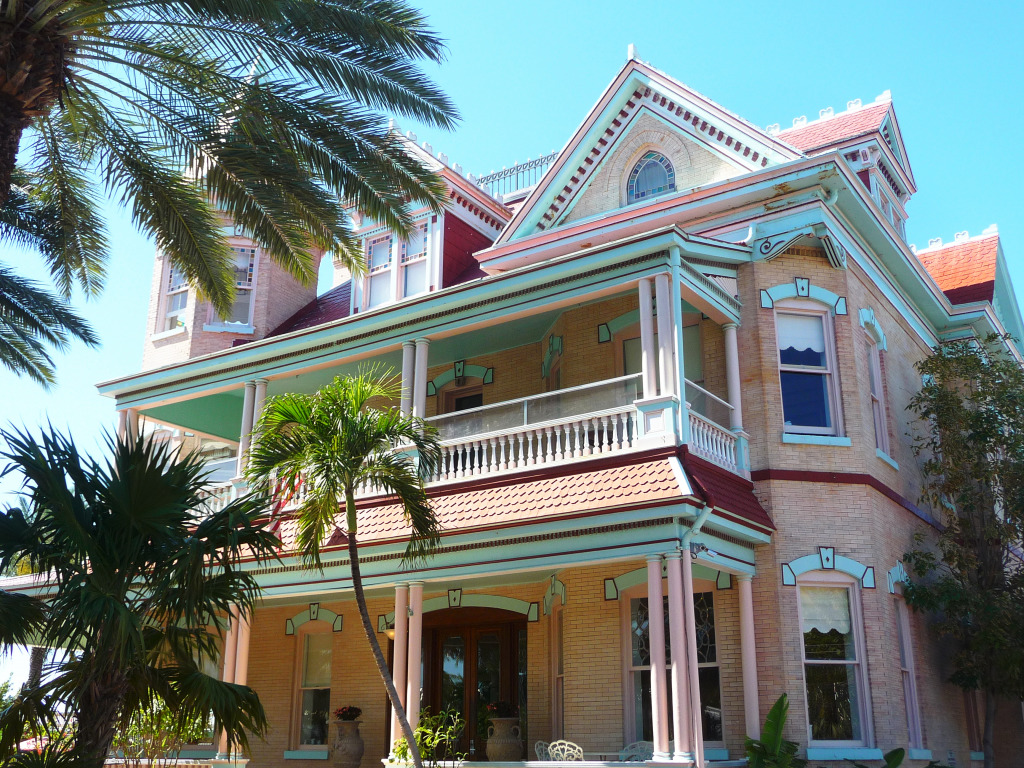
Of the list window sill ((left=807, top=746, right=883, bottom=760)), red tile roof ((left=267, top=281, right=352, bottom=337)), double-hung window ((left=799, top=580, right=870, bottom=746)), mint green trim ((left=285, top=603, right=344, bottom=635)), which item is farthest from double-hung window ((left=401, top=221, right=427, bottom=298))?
window sill ((left=807, top=746, right=883, bottom=760))

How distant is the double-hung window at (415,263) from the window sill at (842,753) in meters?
12.4

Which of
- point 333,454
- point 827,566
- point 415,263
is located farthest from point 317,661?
point 827,566

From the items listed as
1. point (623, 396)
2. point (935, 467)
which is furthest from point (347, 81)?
point (935, 467)

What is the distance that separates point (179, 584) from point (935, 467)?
1223 centimetres

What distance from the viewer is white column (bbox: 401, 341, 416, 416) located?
632 inches

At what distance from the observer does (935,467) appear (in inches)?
658

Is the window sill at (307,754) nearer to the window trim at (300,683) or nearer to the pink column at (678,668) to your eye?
the window trim at (300,683)

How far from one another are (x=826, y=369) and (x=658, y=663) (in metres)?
6.05

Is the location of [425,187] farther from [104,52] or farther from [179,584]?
[179,584]

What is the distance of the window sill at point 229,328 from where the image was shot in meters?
24.1

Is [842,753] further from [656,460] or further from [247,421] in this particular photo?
[247,421]

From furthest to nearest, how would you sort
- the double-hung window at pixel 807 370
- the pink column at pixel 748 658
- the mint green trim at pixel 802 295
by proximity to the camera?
1. the mint green trim at pixel 802 295
2. the double-hung window at pixel 807 370
3. the pink column at pixel 748 658

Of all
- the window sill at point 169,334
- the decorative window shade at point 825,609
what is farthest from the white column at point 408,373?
the window sill at point 169,334

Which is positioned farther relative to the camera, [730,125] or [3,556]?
[730,125]
